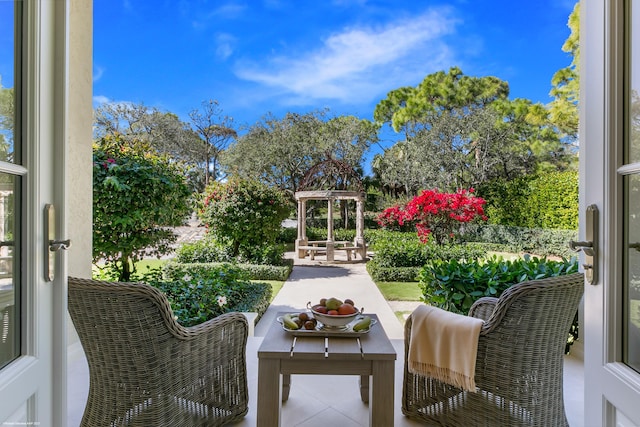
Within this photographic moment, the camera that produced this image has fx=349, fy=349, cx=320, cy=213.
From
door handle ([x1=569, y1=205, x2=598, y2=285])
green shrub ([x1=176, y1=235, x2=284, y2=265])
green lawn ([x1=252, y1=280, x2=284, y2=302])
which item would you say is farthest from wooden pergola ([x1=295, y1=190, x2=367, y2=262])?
door handle ([x1=569, y1=205, x2=598, y2=285])

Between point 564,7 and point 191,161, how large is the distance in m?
13.6

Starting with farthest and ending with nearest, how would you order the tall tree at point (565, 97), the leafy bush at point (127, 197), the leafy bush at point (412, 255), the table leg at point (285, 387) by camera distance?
the tall tree at point (565, 97)
the leafy bush at point (412, 255)
the leafy bush at point (127, 197)
the table leg at point (285, 387)

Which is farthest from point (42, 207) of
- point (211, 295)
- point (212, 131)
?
point (212, 131)

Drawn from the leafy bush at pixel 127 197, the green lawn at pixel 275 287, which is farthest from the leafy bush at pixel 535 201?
the leafy bush at pixel 127 197

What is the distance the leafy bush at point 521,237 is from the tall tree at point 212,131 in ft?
31.2

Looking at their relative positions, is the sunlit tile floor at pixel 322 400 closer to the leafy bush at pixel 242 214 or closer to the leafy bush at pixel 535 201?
the leafy bush at pixel 242 214

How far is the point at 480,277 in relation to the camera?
3.07 metres

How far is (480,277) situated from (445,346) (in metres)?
1.54

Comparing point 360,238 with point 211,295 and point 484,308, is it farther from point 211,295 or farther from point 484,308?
point 484,308

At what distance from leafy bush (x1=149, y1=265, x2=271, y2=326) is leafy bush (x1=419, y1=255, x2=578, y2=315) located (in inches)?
86.2

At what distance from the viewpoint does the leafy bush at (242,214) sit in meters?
7.55

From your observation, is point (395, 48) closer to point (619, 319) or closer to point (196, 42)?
point (196, 42)

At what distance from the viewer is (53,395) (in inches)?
44.9

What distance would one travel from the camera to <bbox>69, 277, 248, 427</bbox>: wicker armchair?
1.50 metres
